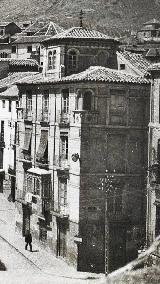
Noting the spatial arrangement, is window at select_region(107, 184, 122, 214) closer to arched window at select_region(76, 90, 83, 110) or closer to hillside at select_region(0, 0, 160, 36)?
arched window at select_region(76, 90, 83, 110)

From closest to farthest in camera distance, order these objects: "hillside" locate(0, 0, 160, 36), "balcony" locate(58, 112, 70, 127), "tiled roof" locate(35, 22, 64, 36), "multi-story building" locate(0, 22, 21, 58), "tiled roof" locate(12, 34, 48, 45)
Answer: "balcony" locate(58, 112, 70, 127) → "tiled roof" locate(35, 22, 64, 36) → "tiled roof" locate(12, 34, 48, 45) → "multi-story building" locate(0, 22, 21, 58) → "hillside" locate(0, 0, 160, 36)

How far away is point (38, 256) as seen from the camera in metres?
41.4

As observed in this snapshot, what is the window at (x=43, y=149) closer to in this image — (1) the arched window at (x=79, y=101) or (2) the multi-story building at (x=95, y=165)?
(2) the multi-story building at (x=95, y=165)

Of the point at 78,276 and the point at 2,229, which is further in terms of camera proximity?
the point at 2,229

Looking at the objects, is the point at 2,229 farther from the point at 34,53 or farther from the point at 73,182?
the point at 34,53

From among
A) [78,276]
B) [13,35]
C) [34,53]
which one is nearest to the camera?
[78,276]

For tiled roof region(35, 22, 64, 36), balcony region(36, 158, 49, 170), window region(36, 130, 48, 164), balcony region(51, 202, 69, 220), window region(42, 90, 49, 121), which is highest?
tiled roof region(35, 22, 64, 36)

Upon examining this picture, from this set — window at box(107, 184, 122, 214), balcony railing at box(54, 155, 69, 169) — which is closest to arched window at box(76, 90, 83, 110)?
balcony railing at box(54, 155, 69, 169)

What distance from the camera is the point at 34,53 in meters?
88.3

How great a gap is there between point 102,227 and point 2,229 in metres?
12.1

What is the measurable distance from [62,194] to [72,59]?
936 centimetres

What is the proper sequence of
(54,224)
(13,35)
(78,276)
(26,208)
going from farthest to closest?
(13,35) → (26,208) → (54,224) → (78,276)

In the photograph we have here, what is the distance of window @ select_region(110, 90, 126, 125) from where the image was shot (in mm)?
38844

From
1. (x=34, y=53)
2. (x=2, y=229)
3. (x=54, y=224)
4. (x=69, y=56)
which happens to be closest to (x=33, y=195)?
(x=54, y=224)
